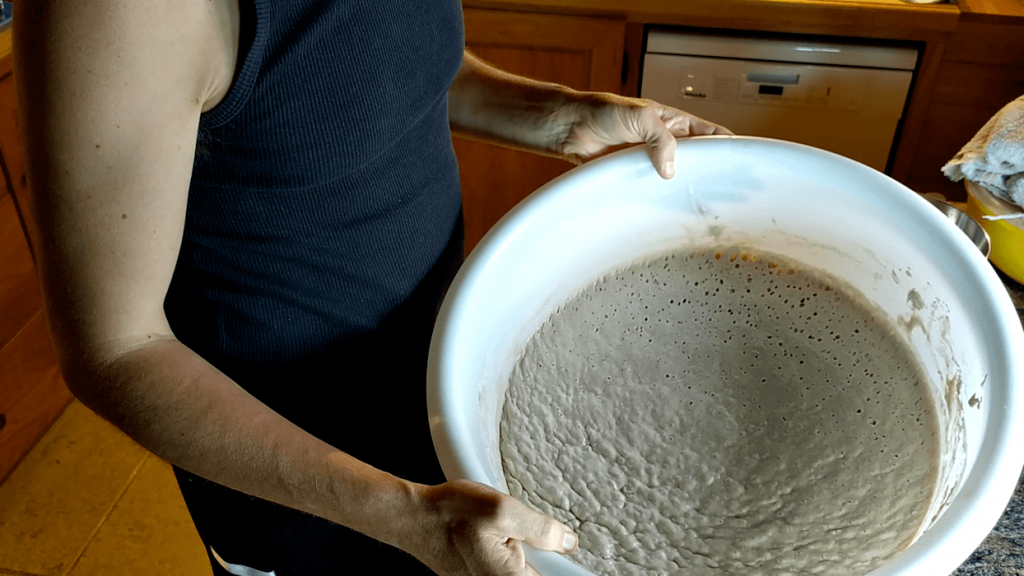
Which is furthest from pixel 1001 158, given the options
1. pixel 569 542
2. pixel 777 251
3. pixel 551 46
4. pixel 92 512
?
pixel 92 512

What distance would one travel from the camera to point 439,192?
2.13 feet

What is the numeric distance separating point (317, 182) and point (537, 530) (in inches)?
10.3

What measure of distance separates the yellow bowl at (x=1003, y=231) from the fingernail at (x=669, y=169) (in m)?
0.34

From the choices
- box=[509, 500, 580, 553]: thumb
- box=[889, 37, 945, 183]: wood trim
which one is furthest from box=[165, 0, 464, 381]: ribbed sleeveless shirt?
box=[889, 37, 945, 183]: wood trim

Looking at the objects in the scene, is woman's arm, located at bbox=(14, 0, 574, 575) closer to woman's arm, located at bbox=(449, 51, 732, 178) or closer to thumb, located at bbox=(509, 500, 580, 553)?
thumb, located at bbox=(509, 500, 580, 553)

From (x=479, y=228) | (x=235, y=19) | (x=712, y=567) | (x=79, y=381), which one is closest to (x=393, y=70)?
→ (x=235, y=19)

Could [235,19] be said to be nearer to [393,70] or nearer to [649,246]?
[393,70]

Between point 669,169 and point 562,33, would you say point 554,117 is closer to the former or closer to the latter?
point 669,169

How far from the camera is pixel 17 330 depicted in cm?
149

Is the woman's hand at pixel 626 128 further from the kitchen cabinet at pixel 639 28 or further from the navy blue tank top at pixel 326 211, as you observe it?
the kitchen cabinet at pixel 639 28

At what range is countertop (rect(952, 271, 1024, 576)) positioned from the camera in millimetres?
538

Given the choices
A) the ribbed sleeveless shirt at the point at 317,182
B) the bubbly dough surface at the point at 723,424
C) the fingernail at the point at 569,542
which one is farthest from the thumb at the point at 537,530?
the ribbed sleeveless shirt at the point at 317,182

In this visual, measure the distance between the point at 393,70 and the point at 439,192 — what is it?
5.1 inches

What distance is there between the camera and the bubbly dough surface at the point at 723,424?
1.78ft
